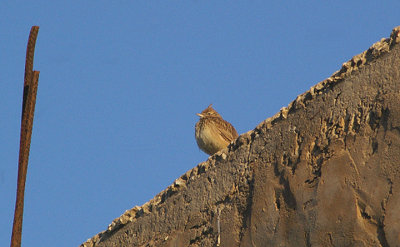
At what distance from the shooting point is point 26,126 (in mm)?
3662

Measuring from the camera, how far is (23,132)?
3.67 metres

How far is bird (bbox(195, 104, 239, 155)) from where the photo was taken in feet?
31.3

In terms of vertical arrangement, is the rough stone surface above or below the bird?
below

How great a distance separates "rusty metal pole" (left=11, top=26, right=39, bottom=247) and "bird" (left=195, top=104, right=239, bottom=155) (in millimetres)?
5822

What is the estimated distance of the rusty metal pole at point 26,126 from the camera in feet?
11.8

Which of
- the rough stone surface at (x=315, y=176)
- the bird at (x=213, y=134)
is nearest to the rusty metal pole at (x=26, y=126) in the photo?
the rough stone surface at (x=315, y=176)

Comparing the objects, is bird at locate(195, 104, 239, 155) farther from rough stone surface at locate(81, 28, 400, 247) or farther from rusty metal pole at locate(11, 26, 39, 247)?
rusty metal pole at locate(11, 26, 39, 247)

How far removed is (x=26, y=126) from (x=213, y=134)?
6021 mm

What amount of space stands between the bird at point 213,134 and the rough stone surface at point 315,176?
360 centimetres

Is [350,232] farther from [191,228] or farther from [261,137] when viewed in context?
[191,228]

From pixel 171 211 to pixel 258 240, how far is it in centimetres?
132

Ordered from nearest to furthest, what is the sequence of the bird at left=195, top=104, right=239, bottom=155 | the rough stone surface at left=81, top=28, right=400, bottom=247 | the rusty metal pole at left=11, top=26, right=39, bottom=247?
the rusty metal pole at left=11, top=26, right=39, bottom=247 → the rough stone surface at left=81, top=28, right=400, bottom=247 → the bird at left=195, top=104, right=239, bottom=155

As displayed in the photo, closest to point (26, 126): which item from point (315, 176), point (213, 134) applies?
point (315, 176)

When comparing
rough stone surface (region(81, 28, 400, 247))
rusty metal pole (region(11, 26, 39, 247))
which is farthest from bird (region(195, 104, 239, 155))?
rusty metal pole (region(11, 26, 39, 247))
